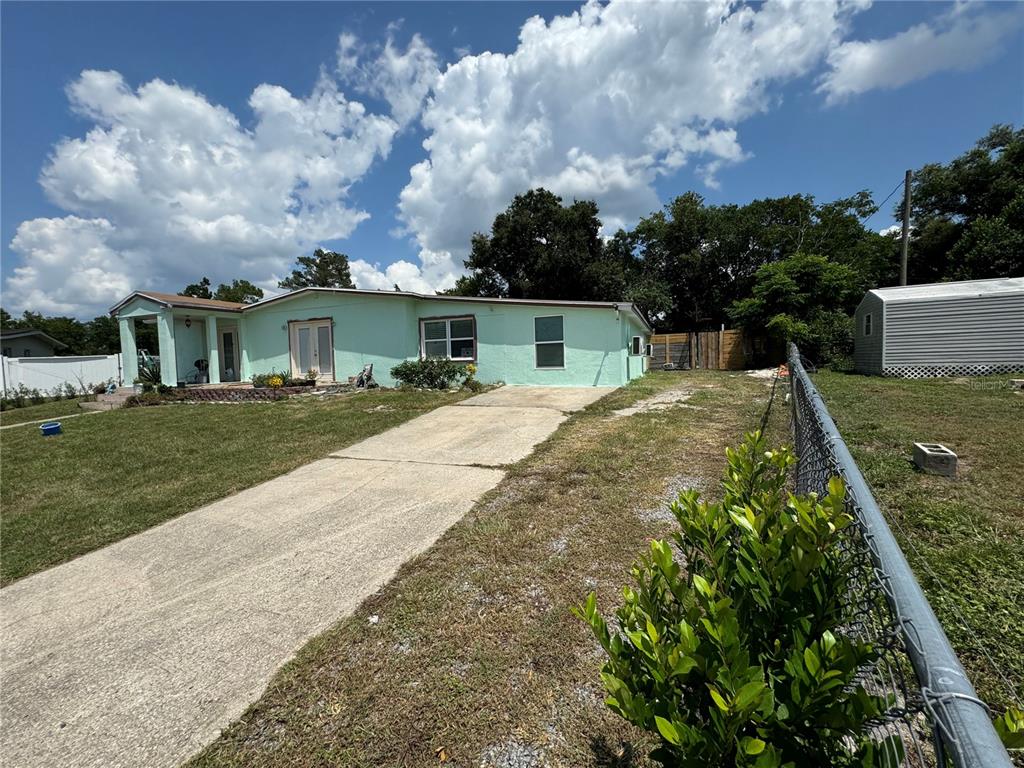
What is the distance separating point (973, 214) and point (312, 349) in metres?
31.9

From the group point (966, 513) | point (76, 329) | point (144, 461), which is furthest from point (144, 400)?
point (76, 329)

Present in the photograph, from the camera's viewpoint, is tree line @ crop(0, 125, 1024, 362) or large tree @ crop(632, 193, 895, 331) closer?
tree line @ crop(0, 125, 1024, 362)

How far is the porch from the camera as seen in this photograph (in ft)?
50.2

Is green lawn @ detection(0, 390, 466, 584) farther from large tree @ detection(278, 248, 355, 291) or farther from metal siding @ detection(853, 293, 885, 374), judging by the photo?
large tree @ detection(278, 248, 355, 291)

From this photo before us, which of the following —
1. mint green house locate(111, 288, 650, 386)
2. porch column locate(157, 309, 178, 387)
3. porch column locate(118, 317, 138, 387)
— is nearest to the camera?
mint green house locate(111, 288, 650, 386)

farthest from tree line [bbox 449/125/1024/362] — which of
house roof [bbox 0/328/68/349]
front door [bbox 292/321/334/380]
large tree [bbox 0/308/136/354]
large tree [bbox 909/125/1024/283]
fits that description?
large tree [bbox 0/308/136/354]

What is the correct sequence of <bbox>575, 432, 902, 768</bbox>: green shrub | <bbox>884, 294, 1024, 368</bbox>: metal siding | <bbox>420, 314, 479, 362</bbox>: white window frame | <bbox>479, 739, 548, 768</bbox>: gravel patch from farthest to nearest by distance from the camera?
1. <bbox>420, 314, 479, 362</bbox>: white window frame
2. <bbox>884, 294, 1024, 368</bbox>: metal siding
3. <bbox>479, 739, 548, 768</bbox>: gravel patch
4. <bbox>575, 432, 902, 768</bbox>: green shrub

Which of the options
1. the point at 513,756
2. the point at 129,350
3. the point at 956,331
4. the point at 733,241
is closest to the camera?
the point at 513,756

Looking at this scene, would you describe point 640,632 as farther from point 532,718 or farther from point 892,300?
point 892,300

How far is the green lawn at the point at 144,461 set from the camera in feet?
14.6

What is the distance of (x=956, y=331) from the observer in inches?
503

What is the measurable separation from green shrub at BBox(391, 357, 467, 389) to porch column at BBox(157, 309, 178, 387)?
838 centimetres

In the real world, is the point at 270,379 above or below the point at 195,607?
above

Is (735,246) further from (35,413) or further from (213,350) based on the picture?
(35,413)
